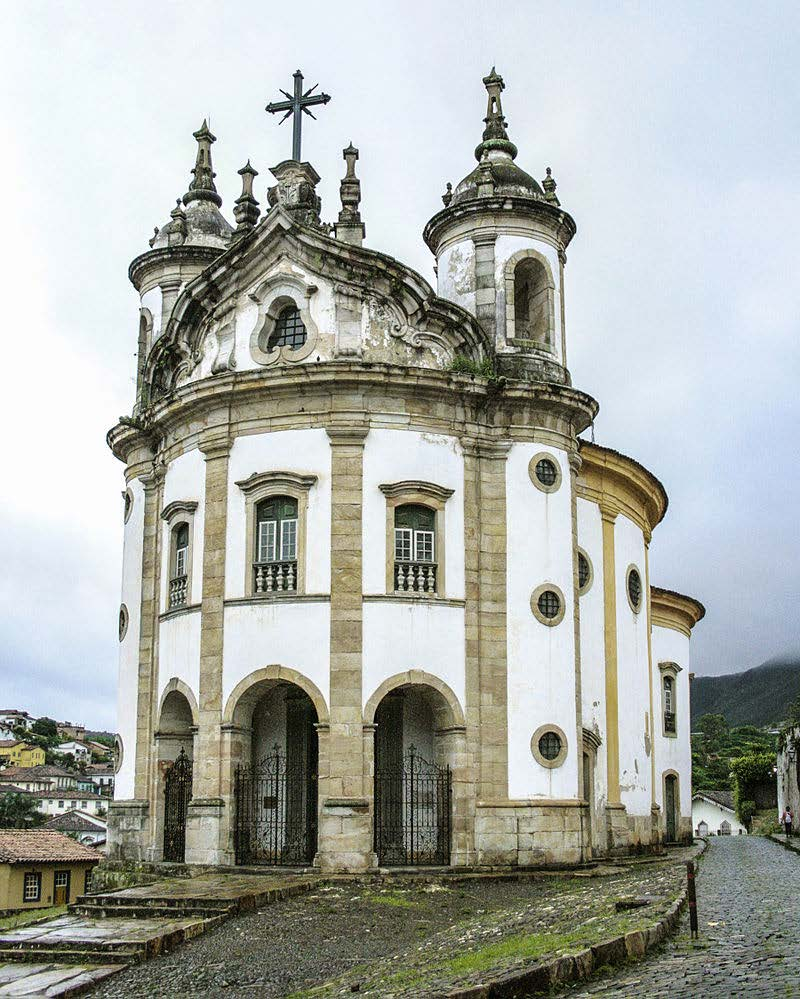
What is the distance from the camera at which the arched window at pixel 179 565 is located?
25.2 m

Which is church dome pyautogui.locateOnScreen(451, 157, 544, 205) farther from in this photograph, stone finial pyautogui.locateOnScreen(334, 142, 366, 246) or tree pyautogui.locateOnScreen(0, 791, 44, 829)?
tree pyautogui.locateOnScreen(0, 791, 44, 829)

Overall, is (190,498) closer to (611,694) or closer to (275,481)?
(275,481)

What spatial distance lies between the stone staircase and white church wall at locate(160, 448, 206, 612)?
5.83m

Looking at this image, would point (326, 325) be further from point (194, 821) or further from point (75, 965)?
point (75, 965)

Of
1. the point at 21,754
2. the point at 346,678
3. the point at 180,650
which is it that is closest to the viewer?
the point at 346,678

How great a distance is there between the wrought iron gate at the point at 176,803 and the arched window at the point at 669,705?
14.6m

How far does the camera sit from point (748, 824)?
64.4 m

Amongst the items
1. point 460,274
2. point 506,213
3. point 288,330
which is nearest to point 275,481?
point 288,330

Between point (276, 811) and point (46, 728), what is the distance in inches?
6684

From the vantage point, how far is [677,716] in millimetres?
35750

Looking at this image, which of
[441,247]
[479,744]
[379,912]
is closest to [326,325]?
[441,247]

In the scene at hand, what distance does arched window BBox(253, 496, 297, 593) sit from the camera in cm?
2362

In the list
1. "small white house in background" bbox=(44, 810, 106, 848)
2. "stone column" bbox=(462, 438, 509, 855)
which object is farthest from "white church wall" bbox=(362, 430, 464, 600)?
"small white house in background" bbox=(44, 810, 106, 848)

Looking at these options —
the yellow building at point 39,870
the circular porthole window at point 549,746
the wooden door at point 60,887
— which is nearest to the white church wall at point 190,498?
the circular porthole window at point 549,746
